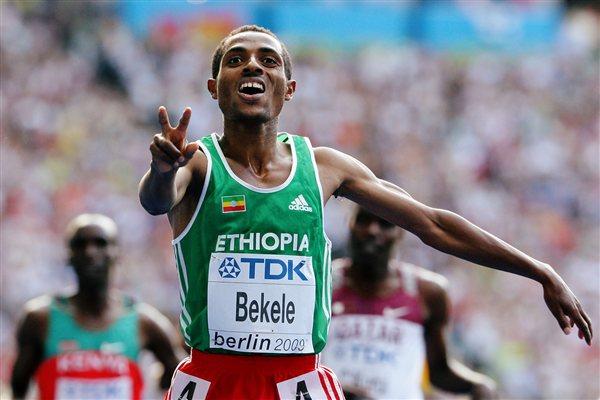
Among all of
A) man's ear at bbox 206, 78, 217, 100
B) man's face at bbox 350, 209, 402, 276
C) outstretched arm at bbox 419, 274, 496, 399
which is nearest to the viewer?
man's ear at bbox 206, 78, 217, 100

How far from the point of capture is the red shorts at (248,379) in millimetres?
4508

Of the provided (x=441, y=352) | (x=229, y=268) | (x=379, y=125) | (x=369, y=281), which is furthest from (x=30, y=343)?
(x=379, y=125)

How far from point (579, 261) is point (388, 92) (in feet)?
15.9

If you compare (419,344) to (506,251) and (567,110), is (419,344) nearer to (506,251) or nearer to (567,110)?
(506,251)

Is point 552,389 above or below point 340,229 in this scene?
below

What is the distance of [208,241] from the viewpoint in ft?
14.7

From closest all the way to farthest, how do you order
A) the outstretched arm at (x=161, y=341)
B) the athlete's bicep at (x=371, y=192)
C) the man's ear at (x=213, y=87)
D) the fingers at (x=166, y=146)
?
A: 1. the fingers at (x=166, y=146)
2. the athlete's bicep at (x=371, y=192)
3. the man's ear at (x=213, y=87)
4. the outstretched arm at (x=161, y=341)

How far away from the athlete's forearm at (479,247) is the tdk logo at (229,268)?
764 millimetres

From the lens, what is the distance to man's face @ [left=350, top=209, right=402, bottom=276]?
736cm

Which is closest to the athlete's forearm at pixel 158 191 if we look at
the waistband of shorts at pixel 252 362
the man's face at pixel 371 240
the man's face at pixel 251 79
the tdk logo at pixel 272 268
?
the tdk logo at pixel 272 268

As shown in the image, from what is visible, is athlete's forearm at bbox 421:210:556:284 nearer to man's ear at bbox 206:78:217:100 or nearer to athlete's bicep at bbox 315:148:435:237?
athlete's bicep at bbox 315:148:435:237

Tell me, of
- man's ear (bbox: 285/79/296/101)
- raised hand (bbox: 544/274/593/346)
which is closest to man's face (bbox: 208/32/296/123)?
man's ear (bbox: 285/79/296/101)

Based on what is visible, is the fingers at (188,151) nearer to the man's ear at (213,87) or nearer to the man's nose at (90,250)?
the man's ear at (213,87)

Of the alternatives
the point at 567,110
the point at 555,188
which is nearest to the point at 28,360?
the point at 555,188
